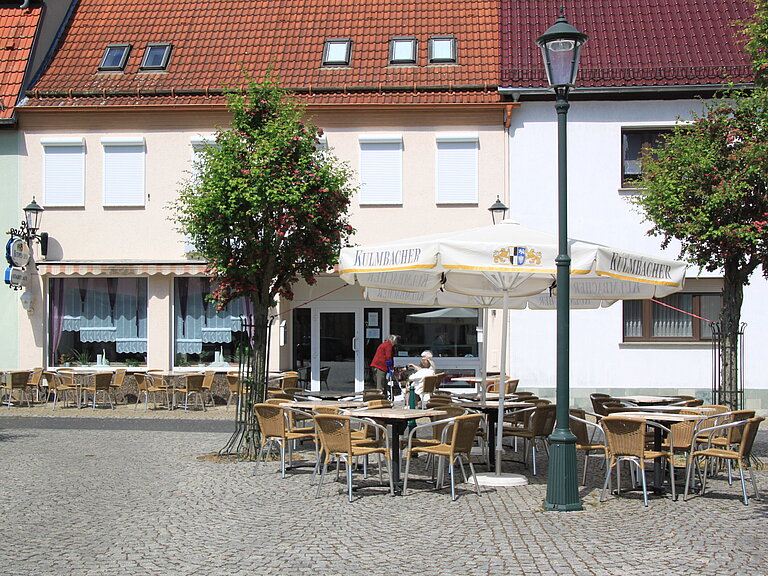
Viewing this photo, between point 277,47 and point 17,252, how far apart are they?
303 inches

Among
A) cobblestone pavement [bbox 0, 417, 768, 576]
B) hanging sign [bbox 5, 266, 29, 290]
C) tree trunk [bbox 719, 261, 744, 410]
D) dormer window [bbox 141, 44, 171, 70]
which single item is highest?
dormer window [bbox 141, 44, 171, 70]

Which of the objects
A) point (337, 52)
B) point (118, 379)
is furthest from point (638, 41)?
point (118, 379)

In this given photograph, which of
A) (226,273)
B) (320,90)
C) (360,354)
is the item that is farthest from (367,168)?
(226,273)

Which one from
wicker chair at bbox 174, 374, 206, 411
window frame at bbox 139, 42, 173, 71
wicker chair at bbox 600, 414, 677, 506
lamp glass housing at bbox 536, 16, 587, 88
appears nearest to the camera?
lamp glass housing at bbox 536, 16, 587, 88

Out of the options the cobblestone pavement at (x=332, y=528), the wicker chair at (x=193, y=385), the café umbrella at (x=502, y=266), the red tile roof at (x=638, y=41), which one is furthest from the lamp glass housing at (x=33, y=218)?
the café umbrella at (x=502, y=266)

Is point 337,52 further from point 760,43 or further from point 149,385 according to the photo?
point 760,43

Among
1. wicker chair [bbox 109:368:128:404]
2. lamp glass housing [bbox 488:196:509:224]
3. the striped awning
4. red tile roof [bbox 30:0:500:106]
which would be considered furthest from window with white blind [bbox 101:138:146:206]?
lamp glass housing [bbox 488:196:509:224]

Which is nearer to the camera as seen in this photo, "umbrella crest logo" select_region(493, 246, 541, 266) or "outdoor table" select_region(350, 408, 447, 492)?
"umbrella crest logo" select_region(493, 246, 541, 266)

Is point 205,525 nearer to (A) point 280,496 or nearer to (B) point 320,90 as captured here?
(A) point 280,496

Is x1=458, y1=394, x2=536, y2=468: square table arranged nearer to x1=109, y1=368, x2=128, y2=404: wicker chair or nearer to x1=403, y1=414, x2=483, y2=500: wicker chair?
x1=403, y1=414, x2=483, y2=500: wicker chair

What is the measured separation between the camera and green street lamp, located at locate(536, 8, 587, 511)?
909cm

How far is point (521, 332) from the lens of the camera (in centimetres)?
2030

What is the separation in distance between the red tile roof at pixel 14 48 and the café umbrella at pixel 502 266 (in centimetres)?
1383

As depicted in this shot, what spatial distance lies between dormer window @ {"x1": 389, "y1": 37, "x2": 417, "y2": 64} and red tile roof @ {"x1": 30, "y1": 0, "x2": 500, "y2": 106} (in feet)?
0.59
